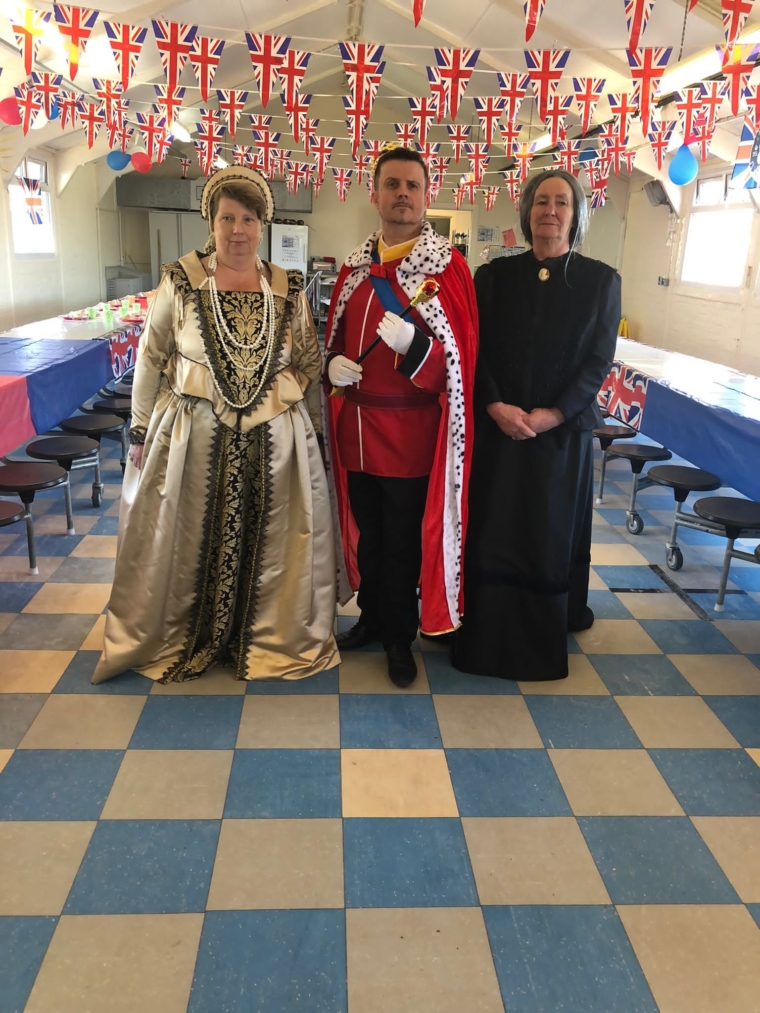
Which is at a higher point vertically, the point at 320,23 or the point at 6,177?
the point at 320,23

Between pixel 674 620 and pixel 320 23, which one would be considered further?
pixel 320 23

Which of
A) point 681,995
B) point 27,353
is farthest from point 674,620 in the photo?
point 27,353

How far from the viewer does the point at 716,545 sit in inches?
153

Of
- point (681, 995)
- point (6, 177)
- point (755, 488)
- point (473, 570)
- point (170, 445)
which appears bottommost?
point (681, 995)

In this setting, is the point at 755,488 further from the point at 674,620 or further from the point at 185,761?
the point at 185,761

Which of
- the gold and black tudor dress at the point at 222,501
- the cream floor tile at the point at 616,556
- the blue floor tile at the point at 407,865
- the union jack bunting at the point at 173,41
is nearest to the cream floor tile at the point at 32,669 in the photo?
the gold and black tudor dress at the point at 222,501

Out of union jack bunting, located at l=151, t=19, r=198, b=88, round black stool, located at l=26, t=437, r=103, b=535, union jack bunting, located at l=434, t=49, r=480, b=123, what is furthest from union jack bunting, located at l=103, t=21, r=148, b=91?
round black stool, located at l=26, t=437, r=103, b=535

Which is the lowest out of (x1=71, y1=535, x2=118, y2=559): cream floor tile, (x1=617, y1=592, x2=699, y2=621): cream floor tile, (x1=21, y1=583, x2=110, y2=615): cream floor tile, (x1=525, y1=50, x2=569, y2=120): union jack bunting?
(x1=617, y1=592, x2=699, y2=621): cream floor tile

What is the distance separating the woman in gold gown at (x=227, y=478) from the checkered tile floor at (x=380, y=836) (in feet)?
0.48

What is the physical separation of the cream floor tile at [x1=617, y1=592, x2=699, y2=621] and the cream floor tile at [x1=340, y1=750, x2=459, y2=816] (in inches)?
53.1

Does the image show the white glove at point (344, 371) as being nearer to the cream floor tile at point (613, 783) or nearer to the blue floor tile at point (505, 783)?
the blue floor tile at point (505, 783)

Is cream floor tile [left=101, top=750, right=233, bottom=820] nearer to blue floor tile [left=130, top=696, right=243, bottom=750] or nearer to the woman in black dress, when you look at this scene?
blue floor tile [left=130, top=696, right=243, bottom=750]

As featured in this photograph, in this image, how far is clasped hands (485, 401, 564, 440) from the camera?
2.25 m

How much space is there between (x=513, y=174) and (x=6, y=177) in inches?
210
